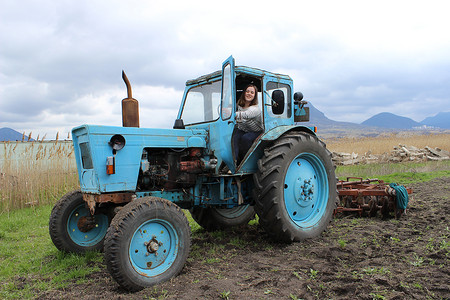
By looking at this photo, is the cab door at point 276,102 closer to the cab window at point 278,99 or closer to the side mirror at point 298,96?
the cab window at point 278,99

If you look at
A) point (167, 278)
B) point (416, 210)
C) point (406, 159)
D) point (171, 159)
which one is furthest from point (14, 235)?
point (406, 159)

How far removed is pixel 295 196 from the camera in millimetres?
4945

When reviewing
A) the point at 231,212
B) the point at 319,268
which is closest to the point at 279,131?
the point at 231,212

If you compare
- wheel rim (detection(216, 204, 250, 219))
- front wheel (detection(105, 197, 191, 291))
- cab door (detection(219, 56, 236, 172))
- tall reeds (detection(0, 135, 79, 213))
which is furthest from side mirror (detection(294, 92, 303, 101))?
tall reeds (detection(0, 135, 79, 213))

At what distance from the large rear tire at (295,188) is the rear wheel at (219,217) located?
3.80 feet

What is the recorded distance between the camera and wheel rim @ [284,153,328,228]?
16.2 ft

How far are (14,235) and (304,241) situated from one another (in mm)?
4798

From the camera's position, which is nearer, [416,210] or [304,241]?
[304,241]

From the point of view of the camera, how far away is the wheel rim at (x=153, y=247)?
354 centimetres

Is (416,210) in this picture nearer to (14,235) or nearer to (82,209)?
(82,209)

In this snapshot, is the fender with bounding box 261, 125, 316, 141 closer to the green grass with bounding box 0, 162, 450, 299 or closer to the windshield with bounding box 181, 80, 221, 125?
the windshield with bounding box 181, 80, 221, 125

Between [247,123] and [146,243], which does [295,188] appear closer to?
[247,123]

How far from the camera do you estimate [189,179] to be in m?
4.73

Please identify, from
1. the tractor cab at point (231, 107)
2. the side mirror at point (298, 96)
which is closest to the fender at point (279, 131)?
the tractor cab at point (231, 107)
